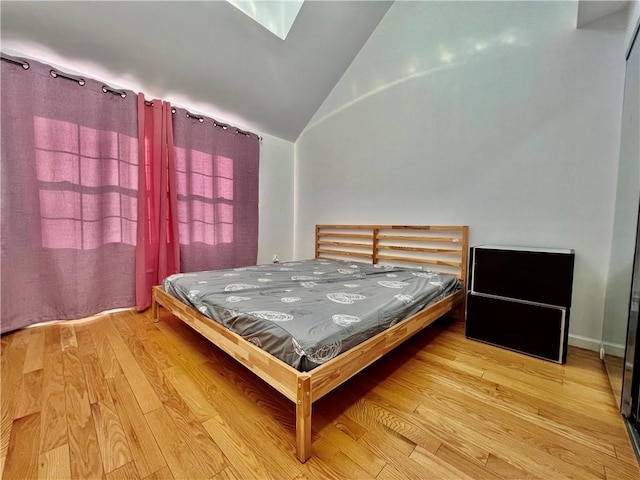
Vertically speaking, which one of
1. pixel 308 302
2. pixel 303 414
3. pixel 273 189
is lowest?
pixel 303 414

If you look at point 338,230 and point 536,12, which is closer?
→ point 536,12

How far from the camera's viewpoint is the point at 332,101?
3582mm

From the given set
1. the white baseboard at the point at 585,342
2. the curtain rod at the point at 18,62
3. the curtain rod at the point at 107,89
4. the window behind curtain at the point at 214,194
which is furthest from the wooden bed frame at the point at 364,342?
the curtain rod at the point at 18,62

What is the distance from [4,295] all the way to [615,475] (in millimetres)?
3738

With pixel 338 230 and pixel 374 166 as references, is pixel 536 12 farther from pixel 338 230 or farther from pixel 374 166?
pixel 338 230

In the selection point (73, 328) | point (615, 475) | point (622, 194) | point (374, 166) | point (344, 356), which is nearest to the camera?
point (615, 475)

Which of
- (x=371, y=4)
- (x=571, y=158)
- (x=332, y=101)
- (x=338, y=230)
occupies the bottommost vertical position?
(x=338, y=230)

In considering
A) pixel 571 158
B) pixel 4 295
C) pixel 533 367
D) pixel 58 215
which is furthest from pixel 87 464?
pixel 571 158

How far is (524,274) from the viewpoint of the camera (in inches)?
72.0

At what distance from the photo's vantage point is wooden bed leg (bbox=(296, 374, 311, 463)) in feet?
3.22

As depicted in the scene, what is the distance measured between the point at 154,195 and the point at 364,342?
8.57ft

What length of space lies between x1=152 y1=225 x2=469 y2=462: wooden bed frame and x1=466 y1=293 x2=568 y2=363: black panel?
0.24 meters

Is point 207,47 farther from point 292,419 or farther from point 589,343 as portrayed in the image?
point 589,343

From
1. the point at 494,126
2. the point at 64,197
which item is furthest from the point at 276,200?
the point at 494,126
